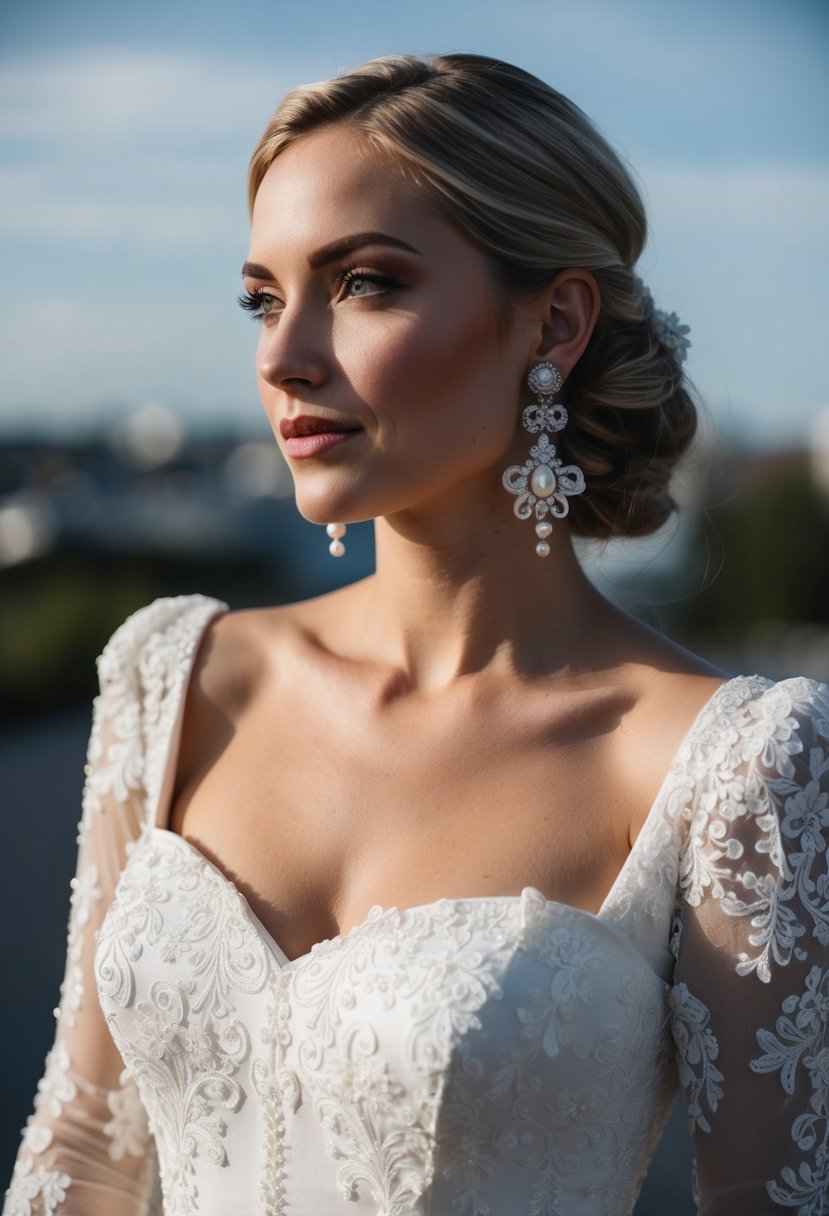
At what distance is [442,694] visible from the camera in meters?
2.50

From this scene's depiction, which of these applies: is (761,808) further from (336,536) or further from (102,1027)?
(102,1027)

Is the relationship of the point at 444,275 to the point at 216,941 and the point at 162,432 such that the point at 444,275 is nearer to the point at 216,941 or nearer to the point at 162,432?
the point at 216,941

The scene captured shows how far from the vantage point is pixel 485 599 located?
8.21ft

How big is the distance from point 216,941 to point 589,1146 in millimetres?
683

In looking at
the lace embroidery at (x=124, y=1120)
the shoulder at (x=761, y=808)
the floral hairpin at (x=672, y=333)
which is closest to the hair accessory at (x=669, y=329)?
the floral hairpin at (x=672, y=333)

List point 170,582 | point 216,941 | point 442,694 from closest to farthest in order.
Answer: point 216,941 < point 442,694 < point 170,582

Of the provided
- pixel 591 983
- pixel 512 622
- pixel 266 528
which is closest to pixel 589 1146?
pixel 591 983

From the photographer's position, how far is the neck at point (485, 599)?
2.48 m

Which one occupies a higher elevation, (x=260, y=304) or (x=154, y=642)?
(x=260, y=304)

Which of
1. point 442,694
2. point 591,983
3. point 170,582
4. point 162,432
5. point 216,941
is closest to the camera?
point 591,983

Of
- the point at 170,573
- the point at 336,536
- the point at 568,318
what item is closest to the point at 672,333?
the point at 568,318

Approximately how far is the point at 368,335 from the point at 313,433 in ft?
0.62

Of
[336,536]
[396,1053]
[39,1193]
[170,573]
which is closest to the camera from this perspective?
[396,1053]

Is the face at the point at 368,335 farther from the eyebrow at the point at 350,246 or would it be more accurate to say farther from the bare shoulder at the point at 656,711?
the bare shoulder at the point at 656,711
